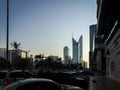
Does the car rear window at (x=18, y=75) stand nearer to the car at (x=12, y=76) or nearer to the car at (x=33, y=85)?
the car at (x=12, y=76)

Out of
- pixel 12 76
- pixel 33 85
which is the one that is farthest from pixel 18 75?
pixel 33 85

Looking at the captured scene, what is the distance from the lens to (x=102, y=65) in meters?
116

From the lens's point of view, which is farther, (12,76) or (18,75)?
(18,75)

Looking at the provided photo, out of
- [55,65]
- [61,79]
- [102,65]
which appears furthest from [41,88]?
[55,65]

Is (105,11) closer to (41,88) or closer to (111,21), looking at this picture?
(111,21)

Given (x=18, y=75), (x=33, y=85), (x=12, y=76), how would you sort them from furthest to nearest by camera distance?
(x=18, y=75) → (x=12, y=76) → (x=33, y=85)

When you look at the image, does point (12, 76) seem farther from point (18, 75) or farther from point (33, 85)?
point (33, 85)

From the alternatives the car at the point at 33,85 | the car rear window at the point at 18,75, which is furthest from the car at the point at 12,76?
the car at the point at 33,85

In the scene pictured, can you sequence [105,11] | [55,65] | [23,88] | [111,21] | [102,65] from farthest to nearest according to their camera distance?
1. [55,65]
2. [102,65]
3. [111,21]
4. [105,11]
5. [23,88]

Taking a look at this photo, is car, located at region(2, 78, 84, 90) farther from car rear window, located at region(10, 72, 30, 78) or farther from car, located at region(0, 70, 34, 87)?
car rear window, located at region(10, 72, 30, 78)

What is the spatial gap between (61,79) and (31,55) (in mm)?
126944

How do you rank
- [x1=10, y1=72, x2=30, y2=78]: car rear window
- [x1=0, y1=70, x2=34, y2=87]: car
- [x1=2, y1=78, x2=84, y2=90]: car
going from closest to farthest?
[x1=2, y1=78, x2=84, y2=90]: car → [x1=0, y1=70, x2=34, y2=87]: car → [x1=10, y1=72, x2=30, y2=78]: car rear window

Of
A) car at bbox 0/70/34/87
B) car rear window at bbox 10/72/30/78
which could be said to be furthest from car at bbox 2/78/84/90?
car rear window at bbox 10/72/30/78

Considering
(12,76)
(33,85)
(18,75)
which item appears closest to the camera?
(33,85)
